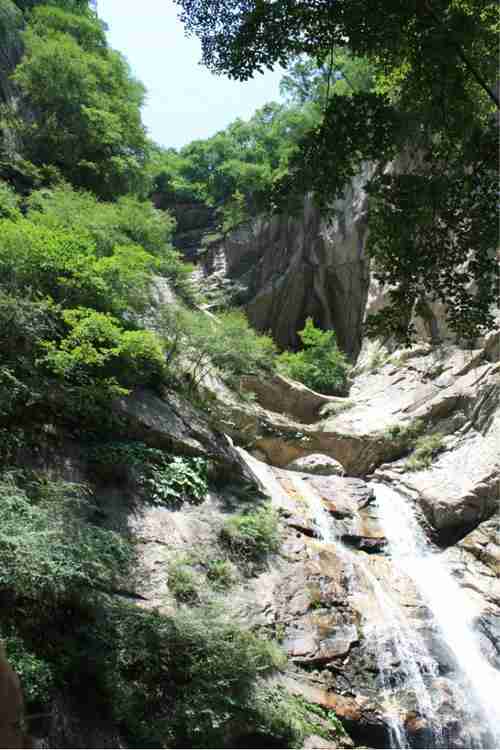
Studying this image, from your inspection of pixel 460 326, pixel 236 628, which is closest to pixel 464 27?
pixel 460 326

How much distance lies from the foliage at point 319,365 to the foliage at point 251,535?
11.5m

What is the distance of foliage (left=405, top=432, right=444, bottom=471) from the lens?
16.7 m

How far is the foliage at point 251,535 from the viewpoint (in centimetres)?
1030

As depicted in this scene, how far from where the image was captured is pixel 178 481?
1097cm

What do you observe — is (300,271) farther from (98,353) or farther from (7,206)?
(98,353)

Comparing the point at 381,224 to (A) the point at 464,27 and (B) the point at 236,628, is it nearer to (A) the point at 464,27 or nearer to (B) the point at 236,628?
(A) the point at 464,27

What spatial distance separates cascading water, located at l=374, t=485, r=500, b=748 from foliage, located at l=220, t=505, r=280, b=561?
359 cm

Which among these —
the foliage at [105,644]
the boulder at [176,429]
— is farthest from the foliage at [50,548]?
the boulder at [176,429]

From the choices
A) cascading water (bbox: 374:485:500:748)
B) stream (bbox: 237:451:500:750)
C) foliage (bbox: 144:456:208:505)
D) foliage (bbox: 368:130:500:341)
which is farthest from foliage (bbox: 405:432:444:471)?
foliage (bbox: 368:130:500:341)

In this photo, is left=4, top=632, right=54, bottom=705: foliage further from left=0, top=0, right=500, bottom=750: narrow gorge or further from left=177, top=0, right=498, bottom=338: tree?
left=177, top=0, right=498, bottom=338: tree

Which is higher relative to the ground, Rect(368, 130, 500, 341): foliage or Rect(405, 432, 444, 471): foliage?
Rect(368, 130, 500, 341): foliage

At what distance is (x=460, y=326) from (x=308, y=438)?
489 inches

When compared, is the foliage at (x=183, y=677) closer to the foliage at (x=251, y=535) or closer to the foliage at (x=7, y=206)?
the foliage at (x=251, y=535)

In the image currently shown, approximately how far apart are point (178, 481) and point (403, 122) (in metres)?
7.65
